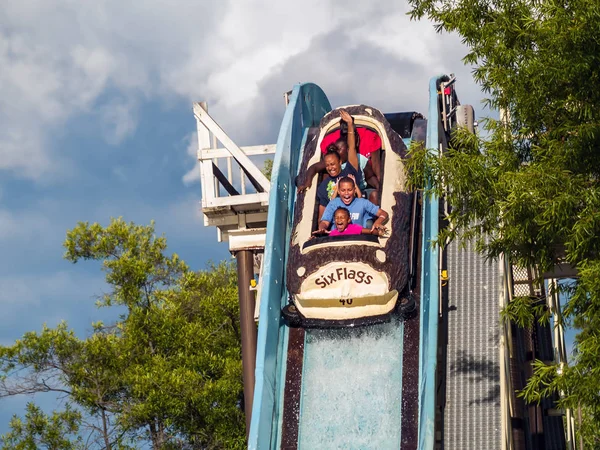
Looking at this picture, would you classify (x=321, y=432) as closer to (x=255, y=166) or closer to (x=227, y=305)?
(x=255, y=166)

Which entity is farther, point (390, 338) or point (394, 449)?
point (390, 338)

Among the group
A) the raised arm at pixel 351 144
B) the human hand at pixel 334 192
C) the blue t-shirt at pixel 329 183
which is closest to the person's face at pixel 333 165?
the blue t-shirt at pixel 329 183

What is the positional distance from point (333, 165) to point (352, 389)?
2.70 metres

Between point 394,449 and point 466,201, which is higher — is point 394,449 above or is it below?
below

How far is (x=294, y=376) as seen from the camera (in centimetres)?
1148

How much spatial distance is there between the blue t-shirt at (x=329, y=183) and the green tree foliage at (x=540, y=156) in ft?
4.64

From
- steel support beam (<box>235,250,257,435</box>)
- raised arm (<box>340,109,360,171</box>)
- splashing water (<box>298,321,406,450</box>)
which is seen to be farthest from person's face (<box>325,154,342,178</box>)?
steel support beam (<box>235,250,257,435</box>)

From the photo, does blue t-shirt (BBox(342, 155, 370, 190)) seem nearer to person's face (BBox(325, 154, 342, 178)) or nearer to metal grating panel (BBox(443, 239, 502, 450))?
person's face (BBox(325, 154, 342, 178))

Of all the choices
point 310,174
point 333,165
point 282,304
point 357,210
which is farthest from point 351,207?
point 282,304

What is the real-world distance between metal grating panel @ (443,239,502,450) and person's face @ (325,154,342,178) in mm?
1945

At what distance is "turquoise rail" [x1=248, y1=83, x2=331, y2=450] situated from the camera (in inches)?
436

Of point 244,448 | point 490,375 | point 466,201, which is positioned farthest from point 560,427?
point 466,201

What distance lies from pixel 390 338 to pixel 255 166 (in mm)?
4732

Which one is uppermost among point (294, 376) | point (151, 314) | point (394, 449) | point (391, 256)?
point (151, 314)
